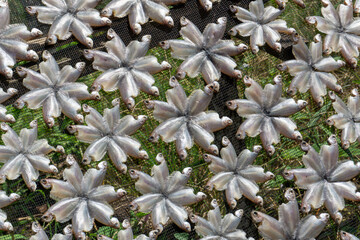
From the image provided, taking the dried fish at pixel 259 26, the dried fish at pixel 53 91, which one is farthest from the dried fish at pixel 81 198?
the dried fish at pixel 259 26

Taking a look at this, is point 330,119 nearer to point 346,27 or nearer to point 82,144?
point 346,27

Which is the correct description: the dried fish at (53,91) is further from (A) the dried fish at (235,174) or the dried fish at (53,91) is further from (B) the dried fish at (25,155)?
(A) the dried fish at (235,174)

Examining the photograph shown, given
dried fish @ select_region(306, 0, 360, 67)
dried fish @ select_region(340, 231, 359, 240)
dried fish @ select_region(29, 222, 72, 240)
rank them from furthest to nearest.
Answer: dried fish @ select_region(306, 0, 360, 67)
dried fish @ select_region(340, 231, 359, 240)
dried fish @ select_region(29, 222, 72, 240)

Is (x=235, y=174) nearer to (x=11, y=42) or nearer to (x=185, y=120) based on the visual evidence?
(x=185, y=120)

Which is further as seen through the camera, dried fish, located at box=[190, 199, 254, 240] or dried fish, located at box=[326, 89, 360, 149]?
dried fish, located at box=[326, 89, 360, 149]

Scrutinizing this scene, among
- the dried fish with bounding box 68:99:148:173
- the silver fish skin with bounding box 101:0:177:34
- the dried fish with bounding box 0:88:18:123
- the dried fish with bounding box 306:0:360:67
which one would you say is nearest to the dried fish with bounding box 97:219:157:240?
the dried fish with bounding box 68:99:148:173

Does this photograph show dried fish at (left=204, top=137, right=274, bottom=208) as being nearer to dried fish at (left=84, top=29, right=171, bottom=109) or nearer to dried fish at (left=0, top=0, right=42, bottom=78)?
dried fish at (left=84, top=29, right=171, bottom=109)
